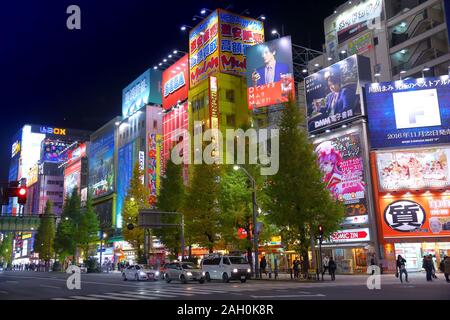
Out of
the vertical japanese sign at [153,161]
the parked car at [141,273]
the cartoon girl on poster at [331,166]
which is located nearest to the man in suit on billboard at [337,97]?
the cartoon girl on poster at [331,166]

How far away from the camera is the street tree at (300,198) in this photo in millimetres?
30422

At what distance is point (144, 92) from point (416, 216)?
58800 mm

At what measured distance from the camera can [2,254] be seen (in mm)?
136875

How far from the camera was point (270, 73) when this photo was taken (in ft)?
169

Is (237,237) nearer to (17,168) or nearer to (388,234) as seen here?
(388,234)

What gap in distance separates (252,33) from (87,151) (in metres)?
58.8

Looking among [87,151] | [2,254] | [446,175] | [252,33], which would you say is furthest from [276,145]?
[2,254]

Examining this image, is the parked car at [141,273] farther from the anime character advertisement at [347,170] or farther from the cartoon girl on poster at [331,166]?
the cartoon girl on poster at [331,166]

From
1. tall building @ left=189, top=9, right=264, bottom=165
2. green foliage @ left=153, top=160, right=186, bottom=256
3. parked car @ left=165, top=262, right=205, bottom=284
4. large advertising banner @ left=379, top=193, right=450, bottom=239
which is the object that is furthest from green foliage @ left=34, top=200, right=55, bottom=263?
large advertising banner @ left=379, top=193, right=450, bottom=239

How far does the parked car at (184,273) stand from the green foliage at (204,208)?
6283 mm

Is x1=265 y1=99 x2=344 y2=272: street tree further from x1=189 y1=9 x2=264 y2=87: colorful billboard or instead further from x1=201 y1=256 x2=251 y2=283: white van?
x1=189 y1=9 x2=264 y2=87: colorful billboard

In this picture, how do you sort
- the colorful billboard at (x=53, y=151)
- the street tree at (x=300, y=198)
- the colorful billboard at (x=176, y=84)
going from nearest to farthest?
1. the street tree at (x=300, y=198)
2. the colorful billboard at (x=176, y=84)
3. the colorful billboard at (x=53, y=151)

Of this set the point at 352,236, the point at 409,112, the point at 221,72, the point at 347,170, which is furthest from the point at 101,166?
the point at 409,112

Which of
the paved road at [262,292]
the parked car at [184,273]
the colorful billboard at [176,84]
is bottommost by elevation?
the paved road at [262,292]
